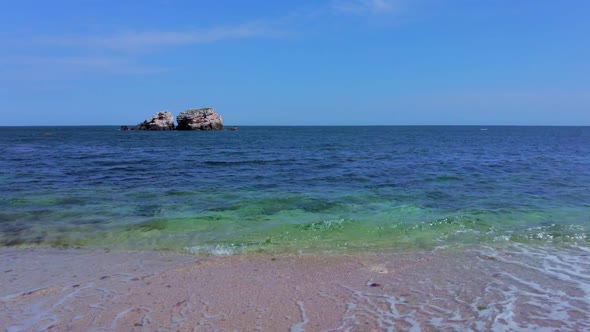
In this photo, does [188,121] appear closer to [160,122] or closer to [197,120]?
[197,120]

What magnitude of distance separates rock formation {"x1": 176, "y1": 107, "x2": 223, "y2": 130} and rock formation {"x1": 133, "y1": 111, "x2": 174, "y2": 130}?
252 centimetres

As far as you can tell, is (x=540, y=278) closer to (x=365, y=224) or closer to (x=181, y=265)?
(x=365, y=224)

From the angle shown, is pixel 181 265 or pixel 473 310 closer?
pixel 473 310

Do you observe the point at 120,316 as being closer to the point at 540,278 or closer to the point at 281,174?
the point at 540,278

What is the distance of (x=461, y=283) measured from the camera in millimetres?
6258

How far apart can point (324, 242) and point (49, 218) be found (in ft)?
26.4

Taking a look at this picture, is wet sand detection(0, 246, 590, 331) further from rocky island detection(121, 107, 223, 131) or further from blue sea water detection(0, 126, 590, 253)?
rocky island detection(121, 107, 223, 131)

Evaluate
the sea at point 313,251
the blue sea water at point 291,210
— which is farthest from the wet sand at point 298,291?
Result: the blue sea water at point 291,210

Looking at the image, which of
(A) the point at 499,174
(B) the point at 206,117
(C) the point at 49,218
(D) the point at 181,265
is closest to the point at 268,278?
(D) the point at 181,265

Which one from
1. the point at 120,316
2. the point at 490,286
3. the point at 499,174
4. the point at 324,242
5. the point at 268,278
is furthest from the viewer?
the point at 499,174

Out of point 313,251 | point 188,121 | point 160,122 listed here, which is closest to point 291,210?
point 313,251

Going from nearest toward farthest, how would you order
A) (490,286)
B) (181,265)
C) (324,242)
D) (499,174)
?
(490,286), (181,265), (324,242), (499,174)

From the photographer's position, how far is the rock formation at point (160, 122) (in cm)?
10919

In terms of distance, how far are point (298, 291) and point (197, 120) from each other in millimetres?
107739
